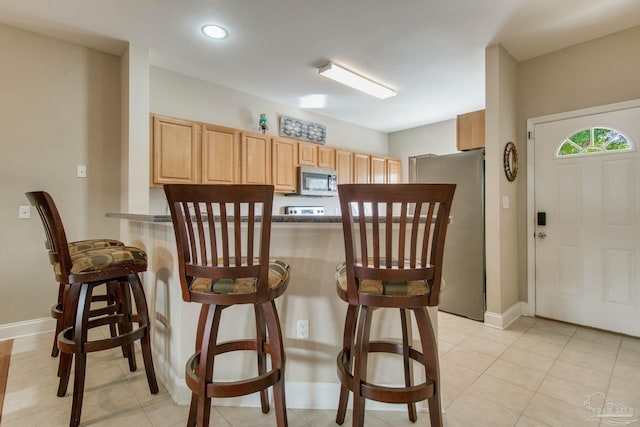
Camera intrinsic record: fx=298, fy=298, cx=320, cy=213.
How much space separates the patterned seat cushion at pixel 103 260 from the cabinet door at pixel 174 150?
4.78 feet

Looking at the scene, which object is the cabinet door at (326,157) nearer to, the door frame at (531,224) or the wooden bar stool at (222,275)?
the door frame at (531,224)

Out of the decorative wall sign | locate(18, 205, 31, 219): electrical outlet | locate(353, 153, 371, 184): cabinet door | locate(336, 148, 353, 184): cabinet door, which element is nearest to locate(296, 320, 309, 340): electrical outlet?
locate(18, 205, 31, 219): electrical outlet

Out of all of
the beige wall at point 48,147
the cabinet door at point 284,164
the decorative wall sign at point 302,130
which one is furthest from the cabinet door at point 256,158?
the beige wall at point 48,147

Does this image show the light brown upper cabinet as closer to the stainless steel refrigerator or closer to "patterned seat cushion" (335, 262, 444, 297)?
the stainless steel refrigerator

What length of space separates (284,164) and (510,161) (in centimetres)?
257

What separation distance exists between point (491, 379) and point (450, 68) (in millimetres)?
2937

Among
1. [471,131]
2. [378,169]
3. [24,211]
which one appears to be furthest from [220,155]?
[378,169]

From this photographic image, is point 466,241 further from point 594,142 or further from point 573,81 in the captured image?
point 573,81

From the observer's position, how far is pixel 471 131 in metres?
3.24

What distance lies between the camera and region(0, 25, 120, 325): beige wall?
2.44 meters

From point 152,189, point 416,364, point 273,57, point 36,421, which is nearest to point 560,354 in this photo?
point 416,364

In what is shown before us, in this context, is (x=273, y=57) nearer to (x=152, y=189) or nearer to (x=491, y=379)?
(x=152, y=189)

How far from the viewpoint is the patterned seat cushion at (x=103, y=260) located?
4.92 feet

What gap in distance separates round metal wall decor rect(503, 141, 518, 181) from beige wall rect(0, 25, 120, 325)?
3.76 m
